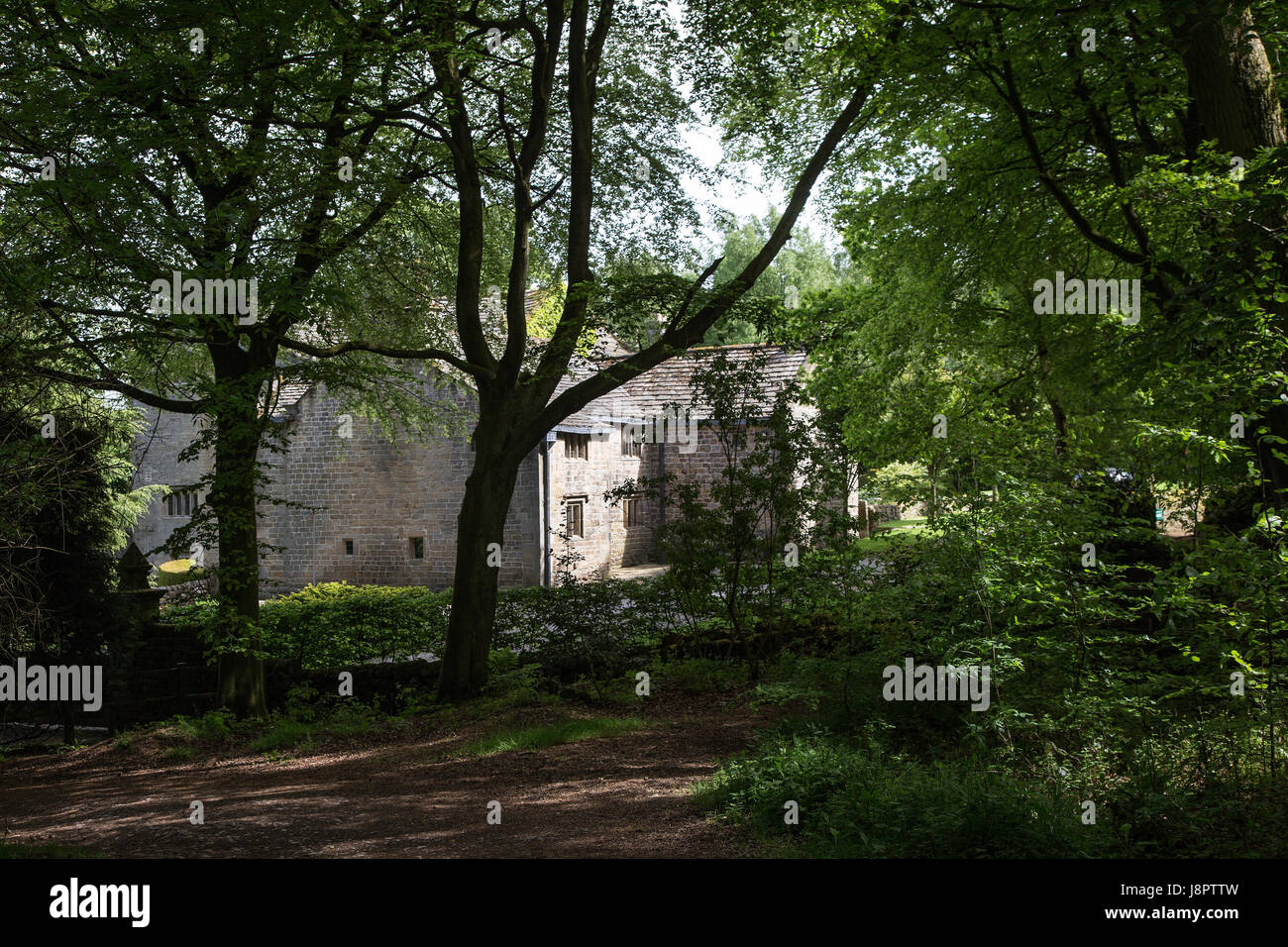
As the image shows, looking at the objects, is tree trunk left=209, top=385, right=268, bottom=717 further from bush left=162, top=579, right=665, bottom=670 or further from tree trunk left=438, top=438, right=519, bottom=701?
tree trunk left=438, top=438, right=519, bottom=701

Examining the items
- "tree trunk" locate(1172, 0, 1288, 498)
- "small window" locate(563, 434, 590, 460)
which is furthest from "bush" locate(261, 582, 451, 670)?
"tree trunk" locate(1172, 0, 1288, 498)

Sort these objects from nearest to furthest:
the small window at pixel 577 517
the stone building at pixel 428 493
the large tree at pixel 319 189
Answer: the large tree at pixel 319 189, the stone building at pixel 428 493, the small window at pixel 577 517

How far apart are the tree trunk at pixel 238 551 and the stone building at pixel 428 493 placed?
34.2 ft

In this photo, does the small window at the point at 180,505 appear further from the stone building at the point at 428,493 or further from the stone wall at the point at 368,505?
the stone wall at the point at 368,505

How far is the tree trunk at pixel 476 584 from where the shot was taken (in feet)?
43.4

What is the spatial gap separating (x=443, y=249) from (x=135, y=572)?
23.4ft

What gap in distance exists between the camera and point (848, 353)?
1401cm

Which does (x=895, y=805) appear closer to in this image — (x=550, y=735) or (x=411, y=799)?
(x=411, y=799)

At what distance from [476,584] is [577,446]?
14.0 meters

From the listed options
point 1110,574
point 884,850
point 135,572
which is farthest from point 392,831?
point 135,572

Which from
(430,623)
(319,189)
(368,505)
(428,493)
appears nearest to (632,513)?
(428,493)

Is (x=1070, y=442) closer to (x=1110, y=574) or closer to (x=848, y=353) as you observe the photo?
(x=1110, y=574)

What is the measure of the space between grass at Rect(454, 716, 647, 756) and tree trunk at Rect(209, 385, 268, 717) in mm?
3826

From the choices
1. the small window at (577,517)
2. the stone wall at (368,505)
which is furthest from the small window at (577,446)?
the stone wall at (368,505)
